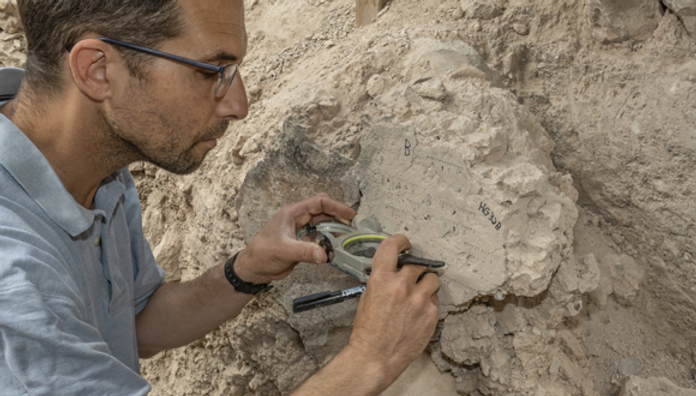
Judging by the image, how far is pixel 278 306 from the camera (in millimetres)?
1934

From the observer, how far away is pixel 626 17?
5.36 ft

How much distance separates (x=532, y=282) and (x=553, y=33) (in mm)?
904

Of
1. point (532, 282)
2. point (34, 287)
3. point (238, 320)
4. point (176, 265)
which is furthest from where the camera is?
point (176, 265)

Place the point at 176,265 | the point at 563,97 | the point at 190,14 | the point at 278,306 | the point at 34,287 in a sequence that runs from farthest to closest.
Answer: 1. the point at 176,265
2. the point at 278,306
3. the point at 563,97
4. the point at 190,14
5. the point at 34,287

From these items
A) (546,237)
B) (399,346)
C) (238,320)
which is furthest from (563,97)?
(238,320)

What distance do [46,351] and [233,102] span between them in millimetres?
707

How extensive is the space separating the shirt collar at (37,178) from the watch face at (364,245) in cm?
68

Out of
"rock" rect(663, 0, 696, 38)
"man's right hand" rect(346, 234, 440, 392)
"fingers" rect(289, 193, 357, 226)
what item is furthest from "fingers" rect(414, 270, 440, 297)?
"rock" rect(663, 0, 696, 38)

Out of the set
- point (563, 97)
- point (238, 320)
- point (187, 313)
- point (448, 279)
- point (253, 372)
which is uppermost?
point (563, 97)

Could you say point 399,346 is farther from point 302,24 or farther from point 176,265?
point 302,24

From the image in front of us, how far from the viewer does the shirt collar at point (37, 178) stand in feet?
3.89

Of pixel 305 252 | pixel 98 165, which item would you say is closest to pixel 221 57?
pixel 98 165

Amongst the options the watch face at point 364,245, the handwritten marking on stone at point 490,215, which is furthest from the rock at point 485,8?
the watch face at point 364,245

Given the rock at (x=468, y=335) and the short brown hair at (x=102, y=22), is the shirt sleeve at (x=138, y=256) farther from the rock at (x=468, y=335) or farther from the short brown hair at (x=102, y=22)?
the rock at (x=468, y=335)
